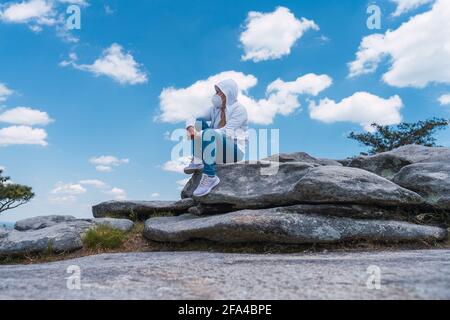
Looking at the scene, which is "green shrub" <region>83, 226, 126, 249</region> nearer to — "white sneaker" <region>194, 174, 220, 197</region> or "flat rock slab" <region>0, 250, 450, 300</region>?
"white sneaker" <region>194, 174, 220, 197</region>

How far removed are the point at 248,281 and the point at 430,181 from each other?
7741 mm

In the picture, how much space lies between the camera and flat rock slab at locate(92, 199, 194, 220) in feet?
44.7

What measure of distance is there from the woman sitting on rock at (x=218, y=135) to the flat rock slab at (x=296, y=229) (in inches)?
69.1

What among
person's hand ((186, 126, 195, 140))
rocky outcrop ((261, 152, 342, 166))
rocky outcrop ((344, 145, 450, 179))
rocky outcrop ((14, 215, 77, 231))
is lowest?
rocky outcrop ((14, 215, 77, 231))

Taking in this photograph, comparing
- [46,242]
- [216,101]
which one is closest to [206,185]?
[216,101]

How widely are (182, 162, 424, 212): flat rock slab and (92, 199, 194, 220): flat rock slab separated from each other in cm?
116

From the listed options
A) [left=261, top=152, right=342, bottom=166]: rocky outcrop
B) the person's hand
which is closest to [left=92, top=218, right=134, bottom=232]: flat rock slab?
the person's hand

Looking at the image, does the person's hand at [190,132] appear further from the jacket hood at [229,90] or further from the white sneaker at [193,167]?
the jacket hood at [229,90]

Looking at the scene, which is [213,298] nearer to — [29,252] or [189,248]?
[189,248]

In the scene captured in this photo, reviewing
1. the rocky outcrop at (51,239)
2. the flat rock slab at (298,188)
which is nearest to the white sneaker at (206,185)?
the flat rock slab at (298,188)

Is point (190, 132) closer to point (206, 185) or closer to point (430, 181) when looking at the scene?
point (206, 185)

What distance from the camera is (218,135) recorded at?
11.6 meters

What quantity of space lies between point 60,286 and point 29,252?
6328 millimetres
